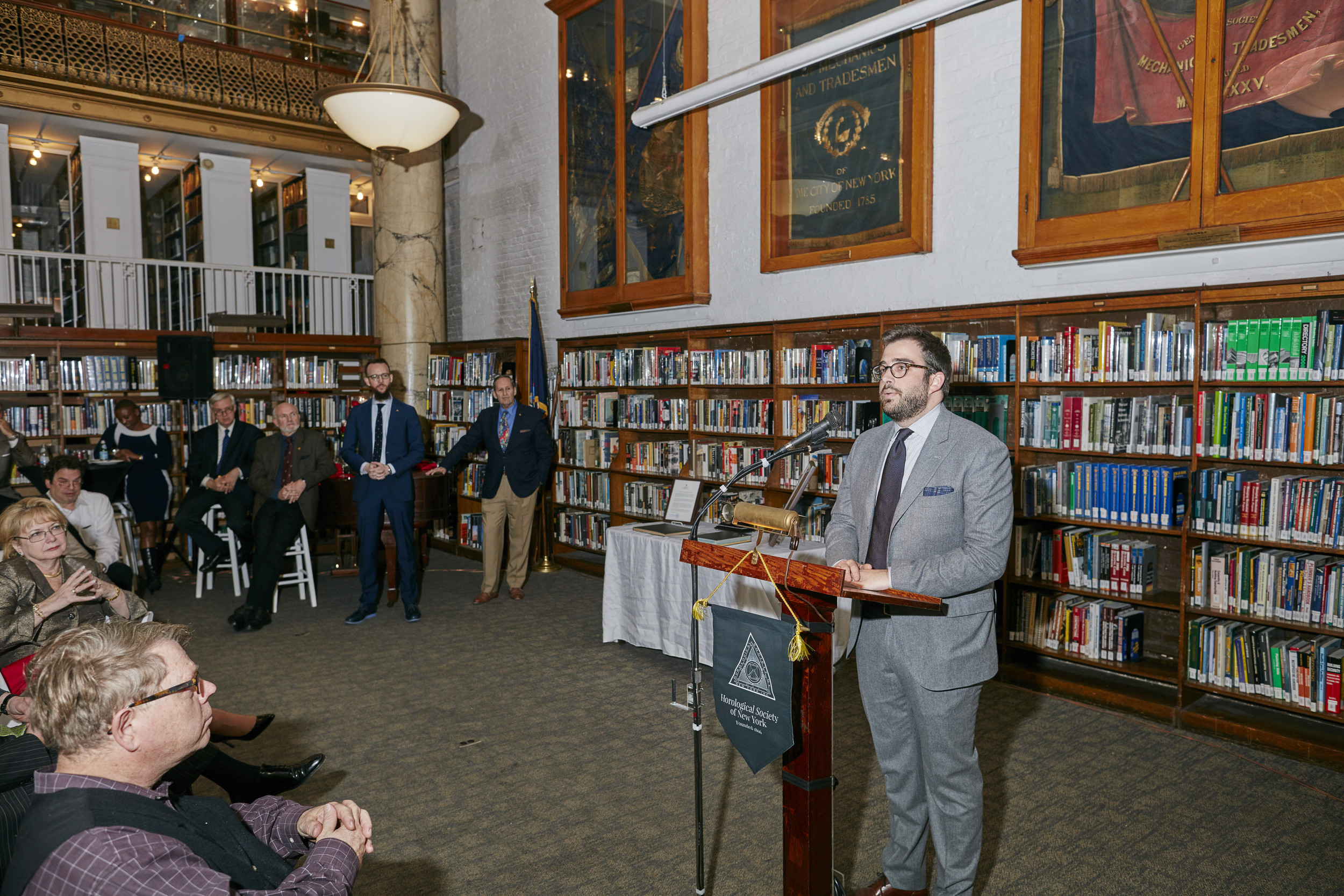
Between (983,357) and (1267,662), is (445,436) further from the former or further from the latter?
(1267,662)

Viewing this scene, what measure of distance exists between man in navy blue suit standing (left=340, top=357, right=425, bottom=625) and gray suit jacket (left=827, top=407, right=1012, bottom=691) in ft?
15.5

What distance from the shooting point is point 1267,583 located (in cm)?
393

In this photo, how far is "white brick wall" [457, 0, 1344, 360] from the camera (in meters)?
4.63

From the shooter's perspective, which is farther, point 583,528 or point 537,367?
point 537,367

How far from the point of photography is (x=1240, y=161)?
402cm

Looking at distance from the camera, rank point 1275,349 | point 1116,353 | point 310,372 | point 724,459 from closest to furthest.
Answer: point 1275,349 < point 1116,353 < point 724,459 < point 310,372

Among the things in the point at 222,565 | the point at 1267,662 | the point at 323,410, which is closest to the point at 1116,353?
the point at 1267,662

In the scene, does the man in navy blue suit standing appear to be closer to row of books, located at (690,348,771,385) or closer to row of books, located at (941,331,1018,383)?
row of books, located at (690,348,771,385)

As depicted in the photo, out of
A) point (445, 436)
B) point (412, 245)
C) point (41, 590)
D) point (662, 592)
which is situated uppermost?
point (412, 245)

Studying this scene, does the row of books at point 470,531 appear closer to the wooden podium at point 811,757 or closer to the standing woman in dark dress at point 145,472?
the standing woman in dark dress at point 145,472

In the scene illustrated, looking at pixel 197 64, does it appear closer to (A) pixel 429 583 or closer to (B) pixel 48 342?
(B) pixel 48 342

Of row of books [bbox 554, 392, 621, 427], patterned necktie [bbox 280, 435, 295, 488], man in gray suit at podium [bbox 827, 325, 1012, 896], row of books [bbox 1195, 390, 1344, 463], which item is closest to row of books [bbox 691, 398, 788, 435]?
row of books [bbox 554, 392, 621, 427]

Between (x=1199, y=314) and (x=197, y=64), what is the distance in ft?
34.9

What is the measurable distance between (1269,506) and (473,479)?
7.01 meters
